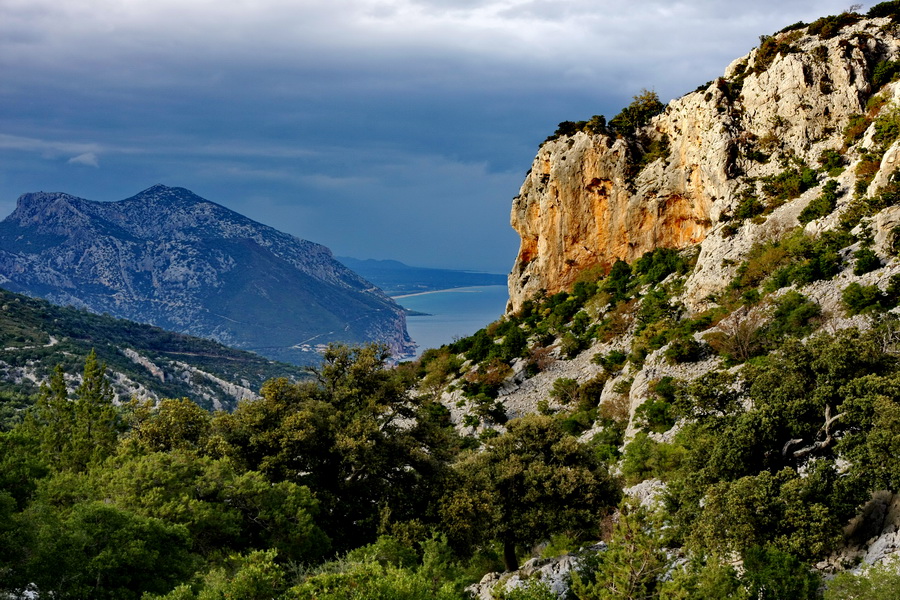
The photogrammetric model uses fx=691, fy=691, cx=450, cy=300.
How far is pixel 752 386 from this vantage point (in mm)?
21734

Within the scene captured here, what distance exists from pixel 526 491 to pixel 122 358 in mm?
91764

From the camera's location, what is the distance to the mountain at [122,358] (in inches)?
3123

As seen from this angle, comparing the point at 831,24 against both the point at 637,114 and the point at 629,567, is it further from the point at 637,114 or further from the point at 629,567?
the point at 629,567

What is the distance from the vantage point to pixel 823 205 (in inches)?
1575

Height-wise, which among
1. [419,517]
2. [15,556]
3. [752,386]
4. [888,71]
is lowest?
[419,517]

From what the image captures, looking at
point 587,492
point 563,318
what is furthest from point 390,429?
point 563,318

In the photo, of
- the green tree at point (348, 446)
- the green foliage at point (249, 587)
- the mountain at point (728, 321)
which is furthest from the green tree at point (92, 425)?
the mountain at point (728, 321)

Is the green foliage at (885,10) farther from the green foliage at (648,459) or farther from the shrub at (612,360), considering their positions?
the green foliage at (648,459)

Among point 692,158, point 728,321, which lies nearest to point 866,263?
point 728,321

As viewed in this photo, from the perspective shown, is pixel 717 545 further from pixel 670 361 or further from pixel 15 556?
pixel 670 361

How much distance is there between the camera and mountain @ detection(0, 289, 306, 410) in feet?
260

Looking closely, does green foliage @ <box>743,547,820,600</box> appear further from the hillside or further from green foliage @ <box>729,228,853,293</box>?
green foliage @ <box>729,228,853,293</box>

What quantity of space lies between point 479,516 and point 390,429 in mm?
5849

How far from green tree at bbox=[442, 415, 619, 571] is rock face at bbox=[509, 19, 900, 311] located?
70.6ft
